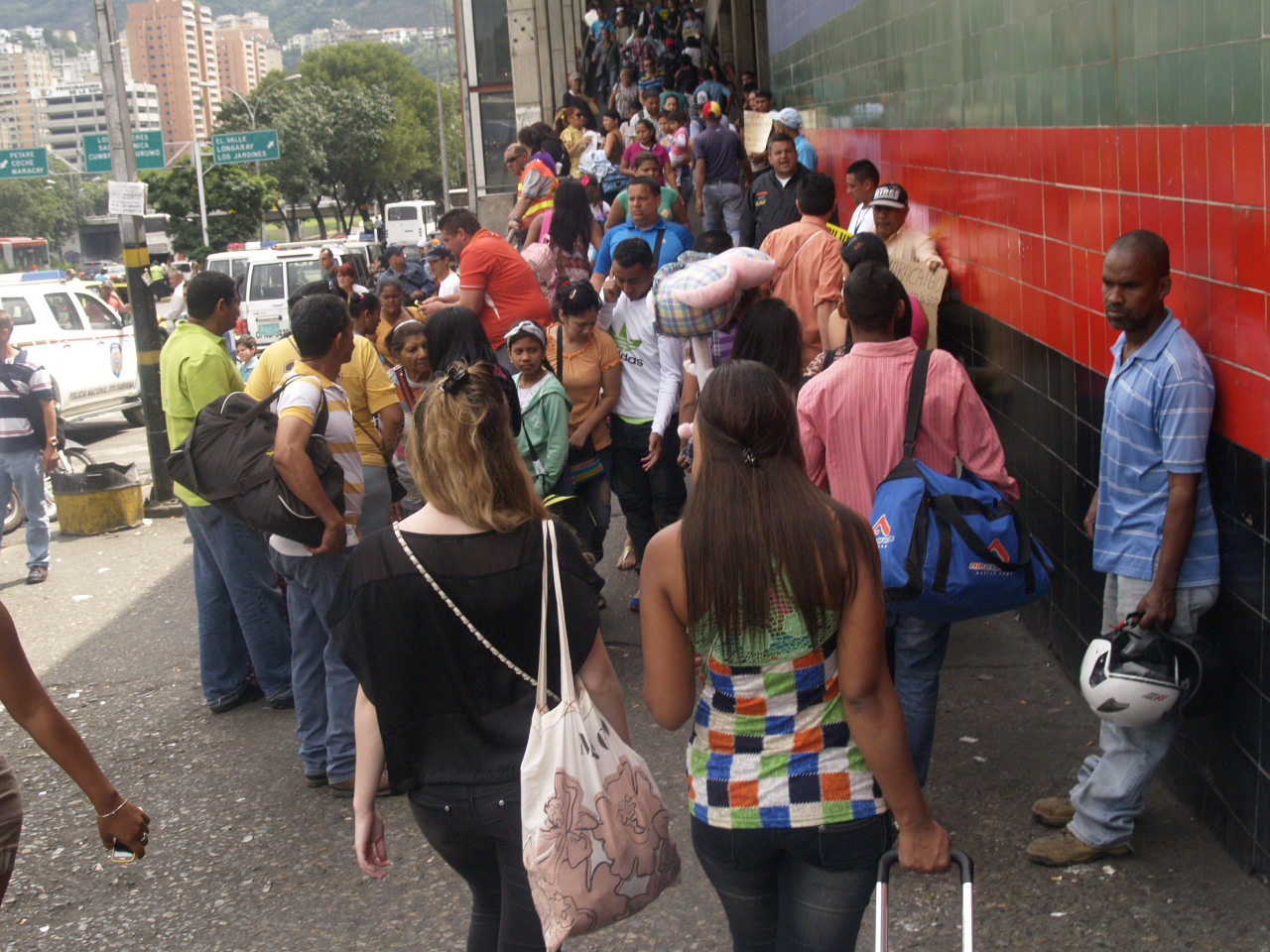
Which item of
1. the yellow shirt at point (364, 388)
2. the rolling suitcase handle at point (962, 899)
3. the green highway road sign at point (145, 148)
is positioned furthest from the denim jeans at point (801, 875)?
the green highway road sign at point (145, 148)

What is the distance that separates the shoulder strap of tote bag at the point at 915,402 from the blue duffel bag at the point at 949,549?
16cm

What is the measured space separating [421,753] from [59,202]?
117 metres

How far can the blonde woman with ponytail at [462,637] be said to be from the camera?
9.60 ft

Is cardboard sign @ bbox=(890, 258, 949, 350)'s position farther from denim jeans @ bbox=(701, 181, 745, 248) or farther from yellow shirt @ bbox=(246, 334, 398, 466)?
denim jeans @ bbox=(701, 181, 745, 248)

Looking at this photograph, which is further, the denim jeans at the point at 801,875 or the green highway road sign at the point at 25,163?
the green highway road sign at the point at 25,163

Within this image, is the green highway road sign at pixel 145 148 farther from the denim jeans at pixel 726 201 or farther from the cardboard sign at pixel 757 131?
the cardboard sign at pixel 757 131

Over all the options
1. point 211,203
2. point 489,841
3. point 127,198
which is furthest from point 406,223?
point 489,841

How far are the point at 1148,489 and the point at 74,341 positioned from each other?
1633 cm

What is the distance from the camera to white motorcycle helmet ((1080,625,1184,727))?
3.80m

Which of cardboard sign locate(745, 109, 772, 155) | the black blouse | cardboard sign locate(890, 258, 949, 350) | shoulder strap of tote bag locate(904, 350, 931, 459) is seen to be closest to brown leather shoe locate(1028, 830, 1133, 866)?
shoulder strap of tote bag locate(904, 350, 931, 459)

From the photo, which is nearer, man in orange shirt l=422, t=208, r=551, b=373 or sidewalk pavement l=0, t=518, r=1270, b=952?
sidewalk pavement l=0, t=518, r=1270, b=952

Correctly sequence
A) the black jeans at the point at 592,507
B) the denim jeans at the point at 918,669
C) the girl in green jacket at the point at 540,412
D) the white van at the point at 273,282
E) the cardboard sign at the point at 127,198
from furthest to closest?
the white van at the point at 273,282, the cardboard sign at the point at 127,198, the black jeans at the point at 592,507, the girl in green jacket at the point at 540,412, the denim jeans at the point at 918,669

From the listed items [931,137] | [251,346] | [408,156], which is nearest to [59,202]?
[408,156]

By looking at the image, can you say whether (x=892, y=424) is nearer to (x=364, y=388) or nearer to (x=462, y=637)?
(x=462, y=637)
